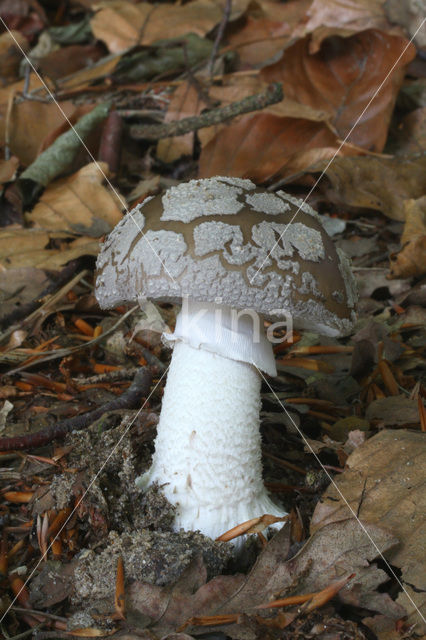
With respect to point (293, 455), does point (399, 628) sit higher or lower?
higher

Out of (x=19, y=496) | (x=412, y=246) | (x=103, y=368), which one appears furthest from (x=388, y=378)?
(x=19, y=496)

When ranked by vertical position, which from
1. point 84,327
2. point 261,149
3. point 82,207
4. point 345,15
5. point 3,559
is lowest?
point 3,559

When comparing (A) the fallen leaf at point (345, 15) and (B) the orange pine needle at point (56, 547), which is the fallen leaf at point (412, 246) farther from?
(B) the orange pine needle at point (56, 547)

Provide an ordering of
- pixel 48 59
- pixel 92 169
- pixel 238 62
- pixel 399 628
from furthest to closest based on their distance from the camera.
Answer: pixel 48 59 < pixel 238 62 < pixel 92 169 < pixel 399 628

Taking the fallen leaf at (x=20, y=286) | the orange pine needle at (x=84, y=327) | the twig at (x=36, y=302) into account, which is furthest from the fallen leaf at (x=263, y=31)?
the orange pine needle at (x=84, y=327)

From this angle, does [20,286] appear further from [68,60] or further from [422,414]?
[68,60]

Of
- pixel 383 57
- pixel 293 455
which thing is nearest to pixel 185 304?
pixel 293 455

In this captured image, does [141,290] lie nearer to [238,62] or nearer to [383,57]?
[383,57]
